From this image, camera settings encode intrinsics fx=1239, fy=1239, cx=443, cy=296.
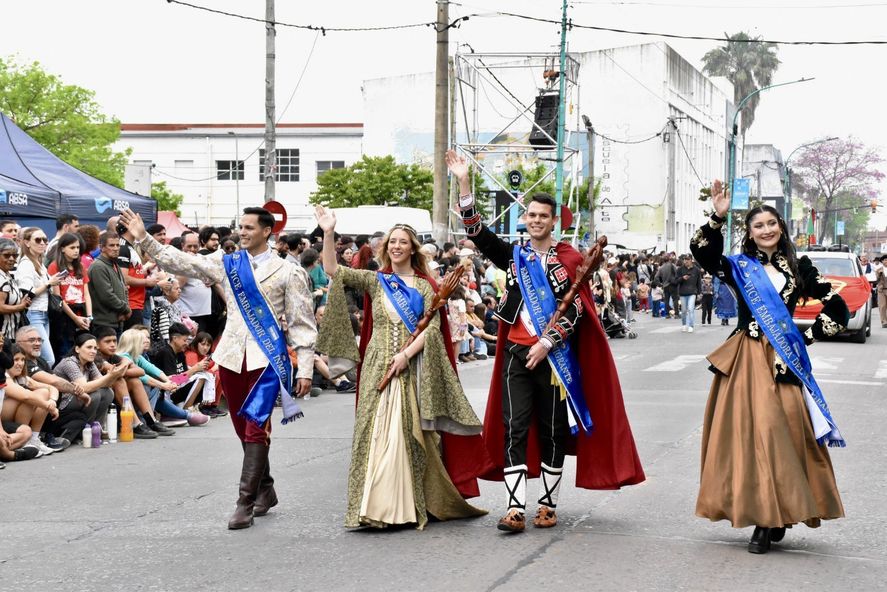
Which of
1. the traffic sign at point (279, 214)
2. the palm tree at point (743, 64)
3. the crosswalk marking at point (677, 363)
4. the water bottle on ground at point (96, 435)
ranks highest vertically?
the palm tree at point (743, 64)

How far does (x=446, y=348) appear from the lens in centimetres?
720

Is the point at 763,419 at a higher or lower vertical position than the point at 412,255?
lower

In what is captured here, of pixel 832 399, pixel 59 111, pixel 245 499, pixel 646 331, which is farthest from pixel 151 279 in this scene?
pixel 59 111

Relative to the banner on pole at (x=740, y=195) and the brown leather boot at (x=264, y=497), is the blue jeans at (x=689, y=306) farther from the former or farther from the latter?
the banner on pole at (x=740, y=195)

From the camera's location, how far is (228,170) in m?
69.4

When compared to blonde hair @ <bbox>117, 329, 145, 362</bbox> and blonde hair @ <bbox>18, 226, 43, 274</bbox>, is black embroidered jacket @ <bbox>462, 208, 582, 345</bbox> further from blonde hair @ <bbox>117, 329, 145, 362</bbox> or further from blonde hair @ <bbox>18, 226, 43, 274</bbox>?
blonde hair @ <bbox>18, 226, 43, 274</bbox>

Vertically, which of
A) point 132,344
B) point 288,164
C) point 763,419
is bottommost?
point 132,344

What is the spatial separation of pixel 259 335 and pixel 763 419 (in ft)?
9.14

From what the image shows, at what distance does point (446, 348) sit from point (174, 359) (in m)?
6.08

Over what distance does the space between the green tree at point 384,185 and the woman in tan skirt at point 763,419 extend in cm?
4423

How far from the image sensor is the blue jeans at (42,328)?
11406mm

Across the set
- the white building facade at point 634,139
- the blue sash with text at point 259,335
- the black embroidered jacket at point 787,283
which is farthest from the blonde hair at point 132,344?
the white building facade at point 634,139

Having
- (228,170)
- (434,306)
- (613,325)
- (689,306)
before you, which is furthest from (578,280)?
(228,170)

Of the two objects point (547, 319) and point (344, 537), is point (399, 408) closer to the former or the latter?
point (344, 537)
